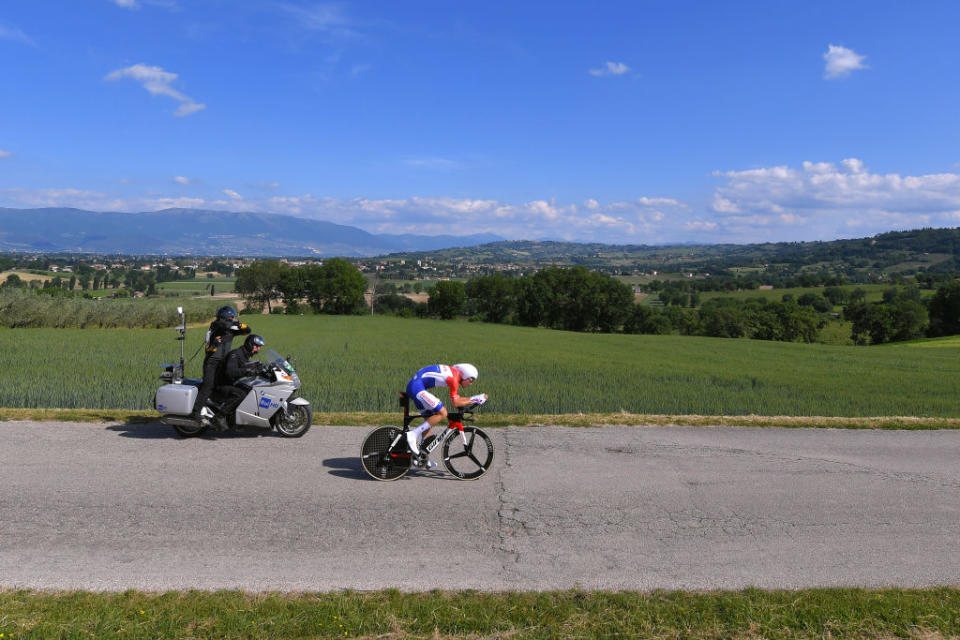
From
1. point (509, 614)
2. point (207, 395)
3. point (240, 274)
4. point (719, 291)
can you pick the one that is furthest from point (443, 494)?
point (719, 291)

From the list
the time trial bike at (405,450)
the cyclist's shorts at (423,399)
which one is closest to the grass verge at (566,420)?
the time trial bike at (405,450)

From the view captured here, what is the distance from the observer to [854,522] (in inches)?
271

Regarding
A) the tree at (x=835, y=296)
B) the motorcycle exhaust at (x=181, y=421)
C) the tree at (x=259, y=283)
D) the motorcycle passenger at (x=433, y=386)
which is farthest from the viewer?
the tree at (x=835, y=296)

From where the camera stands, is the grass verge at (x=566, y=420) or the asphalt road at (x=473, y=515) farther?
the grass verge at (x=566, y=420)

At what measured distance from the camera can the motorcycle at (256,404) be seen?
9.38 metres

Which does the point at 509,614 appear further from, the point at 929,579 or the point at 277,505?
the point at 929,579

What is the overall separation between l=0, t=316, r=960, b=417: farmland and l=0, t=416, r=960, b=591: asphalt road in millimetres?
3847

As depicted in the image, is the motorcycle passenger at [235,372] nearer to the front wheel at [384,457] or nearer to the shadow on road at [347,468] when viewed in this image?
the shadow on road at [347,468]

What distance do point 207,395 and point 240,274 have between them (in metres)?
99.4

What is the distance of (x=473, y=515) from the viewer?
22.4 ft

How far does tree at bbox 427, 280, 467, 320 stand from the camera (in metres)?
98.6

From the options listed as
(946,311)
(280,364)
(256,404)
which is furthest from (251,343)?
(946,311)

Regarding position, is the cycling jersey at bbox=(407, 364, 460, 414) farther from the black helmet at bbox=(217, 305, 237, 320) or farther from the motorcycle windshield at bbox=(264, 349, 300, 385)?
the black helmet at bbox=(217, 305, 237, 320)

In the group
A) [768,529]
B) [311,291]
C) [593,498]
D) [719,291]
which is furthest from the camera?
[719,291]
